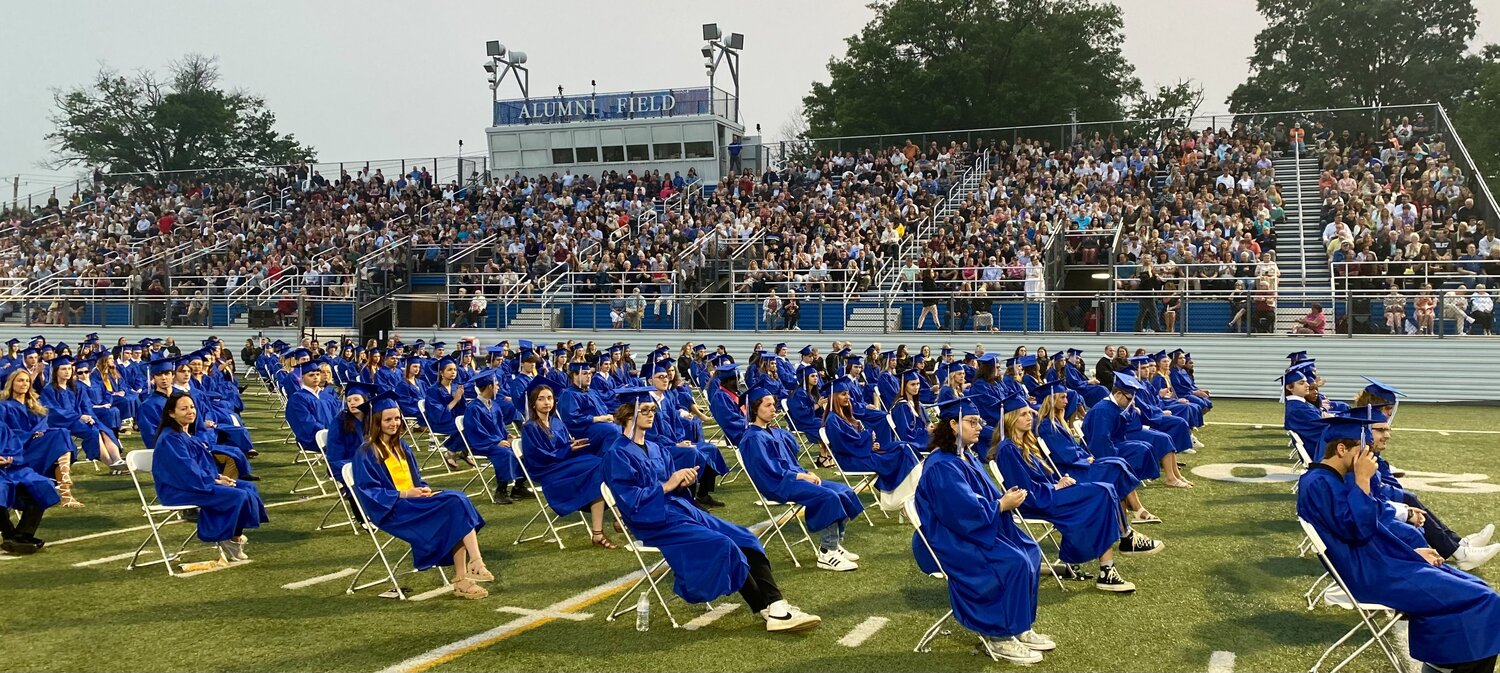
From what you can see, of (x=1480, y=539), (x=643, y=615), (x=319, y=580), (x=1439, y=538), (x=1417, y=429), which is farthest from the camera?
(x=1417, y=429)

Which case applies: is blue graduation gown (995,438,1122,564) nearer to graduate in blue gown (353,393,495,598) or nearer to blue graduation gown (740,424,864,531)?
blue graduation gown (740,424,864,531)

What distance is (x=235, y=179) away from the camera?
144 feet

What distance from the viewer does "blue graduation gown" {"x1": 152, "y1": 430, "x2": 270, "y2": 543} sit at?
8.29m

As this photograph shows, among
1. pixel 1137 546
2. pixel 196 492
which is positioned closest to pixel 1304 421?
pixel 1137 546

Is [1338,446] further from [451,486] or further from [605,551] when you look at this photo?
[451,486]

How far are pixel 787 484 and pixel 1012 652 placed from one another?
2.83 m

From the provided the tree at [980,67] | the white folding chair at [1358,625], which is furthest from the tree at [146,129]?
the white folding chair at [1358,625]

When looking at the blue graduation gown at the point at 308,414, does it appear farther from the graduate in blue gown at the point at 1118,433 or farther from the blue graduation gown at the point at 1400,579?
the blue graduation gown at the point at 1400,579

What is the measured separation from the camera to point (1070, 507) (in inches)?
297

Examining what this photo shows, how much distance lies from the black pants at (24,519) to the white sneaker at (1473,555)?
9832mm

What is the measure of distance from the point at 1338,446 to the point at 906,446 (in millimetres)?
4666

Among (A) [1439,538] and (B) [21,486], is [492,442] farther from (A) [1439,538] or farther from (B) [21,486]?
(A) [1439,538]

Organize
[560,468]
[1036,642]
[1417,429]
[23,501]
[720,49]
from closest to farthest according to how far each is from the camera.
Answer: [1036,642] → [23,501] → [560,468] → [1417,429] → [720,49]

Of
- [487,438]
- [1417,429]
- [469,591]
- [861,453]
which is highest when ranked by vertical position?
[487,438]
